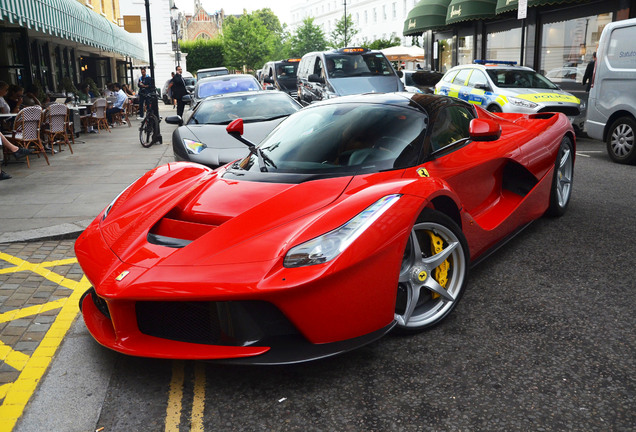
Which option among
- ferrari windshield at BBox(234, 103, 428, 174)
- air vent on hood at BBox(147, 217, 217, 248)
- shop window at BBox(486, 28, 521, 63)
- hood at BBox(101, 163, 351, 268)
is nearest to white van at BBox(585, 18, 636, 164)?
ferrari windshield at BBox(234, 103, 428, 174)

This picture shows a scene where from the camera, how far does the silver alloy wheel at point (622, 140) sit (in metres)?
8.96

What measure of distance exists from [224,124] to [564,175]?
4.38 metres

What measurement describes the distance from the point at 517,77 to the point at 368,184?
10.6 meters

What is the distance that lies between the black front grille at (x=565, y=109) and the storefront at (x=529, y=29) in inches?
206

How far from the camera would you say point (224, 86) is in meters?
12.3

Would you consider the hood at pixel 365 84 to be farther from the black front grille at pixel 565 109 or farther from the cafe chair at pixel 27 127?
the cafe chair at pixel 27 127

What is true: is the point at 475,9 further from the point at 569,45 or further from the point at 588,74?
the point at 588,74

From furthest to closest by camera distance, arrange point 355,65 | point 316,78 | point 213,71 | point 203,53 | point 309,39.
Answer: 1. point 309,39
2. point 203,53
3. point 213,71
4. point 355,65
5. point 316,78

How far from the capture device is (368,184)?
3.17 meters

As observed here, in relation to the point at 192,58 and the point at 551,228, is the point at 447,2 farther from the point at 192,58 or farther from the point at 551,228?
the point at 192,58

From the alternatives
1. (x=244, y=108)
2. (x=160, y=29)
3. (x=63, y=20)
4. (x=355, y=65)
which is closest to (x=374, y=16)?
(x=160, y=29)

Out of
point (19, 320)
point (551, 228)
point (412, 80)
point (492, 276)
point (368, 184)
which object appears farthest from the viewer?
point (412, 80)

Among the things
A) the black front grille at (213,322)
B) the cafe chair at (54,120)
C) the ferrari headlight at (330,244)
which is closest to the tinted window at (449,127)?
the ferrari headlight at (330,244)

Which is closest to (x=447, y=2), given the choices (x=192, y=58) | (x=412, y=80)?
(x=412, y=80)
